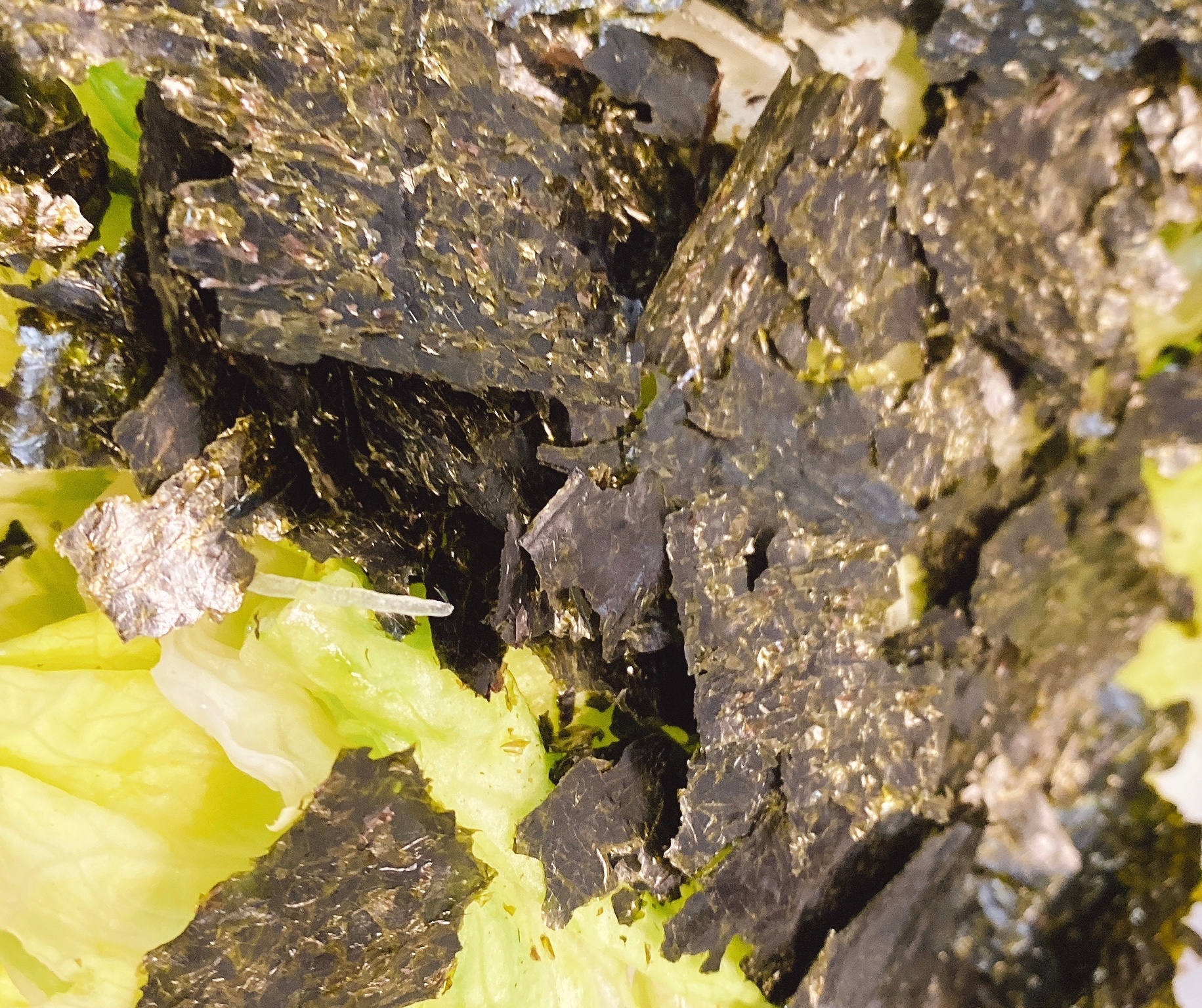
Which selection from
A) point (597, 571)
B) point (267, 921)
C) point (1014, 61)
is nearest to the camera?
point (1014, 61)

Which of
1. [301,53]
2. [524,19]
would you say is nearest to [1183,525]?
[524,19]

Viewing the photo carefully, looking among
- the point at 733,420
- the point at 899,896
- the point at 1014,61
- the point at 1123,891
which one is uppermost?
the point at 1014,61

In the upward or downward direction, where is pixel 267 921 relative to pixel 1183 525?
downward

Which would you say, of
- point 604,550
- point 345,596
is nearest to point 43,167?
point 345,596

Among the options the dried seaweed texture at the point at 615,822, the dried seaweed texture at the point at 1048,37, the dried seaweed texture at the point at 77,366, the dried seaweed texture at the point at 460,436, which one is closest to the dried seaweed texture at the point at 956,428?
the dried seaweed texture at the point at 1048,37

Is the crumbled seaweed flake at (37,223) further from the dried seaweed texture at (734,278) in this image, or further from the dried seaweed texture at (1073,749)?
the dried seaweed texture at (1073,749)

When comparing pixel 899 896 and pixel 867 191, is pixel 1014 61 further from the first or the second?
pixel 899 896
